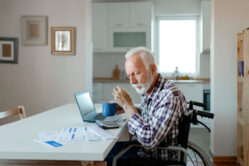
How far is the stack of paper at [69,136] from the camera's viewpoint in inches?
54.9

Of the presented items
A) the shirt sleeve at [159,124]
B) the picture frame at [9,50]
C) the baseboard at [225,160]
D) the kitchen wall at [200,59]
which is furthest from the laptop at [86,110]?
the kitchen wall at [200,59]

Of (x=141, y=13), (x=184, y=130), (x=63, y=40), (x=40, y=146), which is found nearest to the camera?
(x=40, y=146)

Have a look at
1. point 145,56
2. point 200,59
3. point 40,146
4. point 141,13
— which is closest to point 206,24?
point 200,59

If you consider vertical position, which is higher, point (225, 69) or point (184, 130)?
point (225, 69)

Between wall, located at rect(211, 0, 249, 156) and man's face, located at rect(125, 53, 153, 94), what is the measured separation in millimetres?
2033

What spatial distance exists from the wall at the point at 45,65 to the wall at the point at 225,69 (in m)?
1.66

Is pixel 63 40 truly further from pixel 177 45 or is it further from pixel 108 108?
pixel 177 45

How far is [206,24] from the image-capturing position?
5.57m

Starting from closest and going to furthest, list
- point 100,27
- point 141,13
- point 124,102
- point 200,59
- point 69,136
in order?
point 69,136 → point 124,102 → point 141,13 → point 100,27 → point 200,59

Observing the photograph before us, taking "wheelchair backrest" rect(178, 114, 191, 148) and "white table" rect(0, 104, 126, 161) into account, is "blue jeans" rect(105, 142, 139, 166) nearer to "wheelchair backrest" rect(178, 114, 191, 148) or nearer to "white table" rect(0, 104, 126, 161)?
"white table" rect(0, 104, 126, 161)

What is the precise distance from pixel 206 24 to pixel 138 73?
13.9 feet

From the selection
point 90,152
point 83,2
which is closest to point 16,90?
point 83,2

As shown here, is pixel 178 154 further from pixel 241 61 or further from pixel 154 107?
pixel 241 61

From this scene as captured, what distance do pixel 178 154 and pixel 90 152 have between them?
0.69 meters
